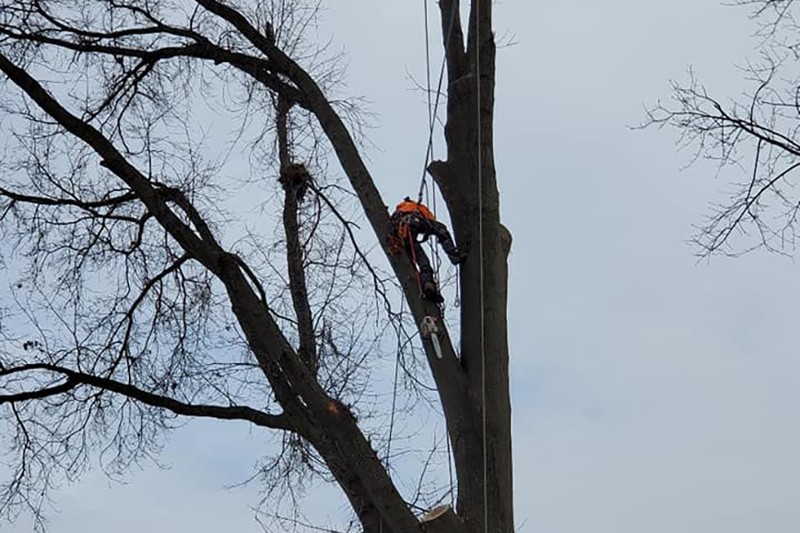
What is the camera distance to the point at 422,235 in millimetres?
7590

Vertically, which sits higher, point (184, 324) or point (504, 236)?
point (184, 324)

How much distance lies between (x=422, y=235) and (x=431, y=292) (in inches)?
14.2

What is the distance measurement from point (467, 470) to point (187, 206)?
2.42 metres

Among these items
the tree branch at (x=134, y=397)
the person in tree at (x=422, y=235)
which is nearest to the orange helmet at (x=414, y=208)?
the person in tree at (x=422, y=235)

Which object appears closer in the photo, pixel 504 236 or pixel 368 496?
pixel 368 496

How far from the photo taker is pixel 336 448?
277 inches

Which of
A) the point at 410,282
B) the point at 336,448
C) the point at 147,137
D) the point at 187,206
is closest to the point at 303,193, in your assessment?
the point at 147,137

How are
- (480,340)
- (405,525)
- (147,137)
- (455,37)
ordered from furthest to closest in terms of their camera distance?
(147,137)
(455,37)
(480,340)
(405,525)

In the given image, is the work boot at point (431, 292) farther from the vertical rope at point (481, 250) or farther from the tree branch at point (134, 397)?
the tree branch at point (134, 397)

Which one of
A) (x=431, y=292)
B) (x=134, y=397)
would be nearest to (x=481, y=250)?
(x=431, y=292)

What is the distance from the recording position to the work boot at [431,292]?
24.4 ft

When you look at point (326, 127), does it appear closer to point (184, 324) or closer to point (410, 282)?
point (410, 282)

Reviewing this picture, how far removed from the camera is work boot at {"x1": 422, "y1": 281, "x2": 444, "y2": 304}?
7.43m

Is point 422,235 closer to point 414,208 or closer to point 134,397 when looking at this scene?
point 414,208
